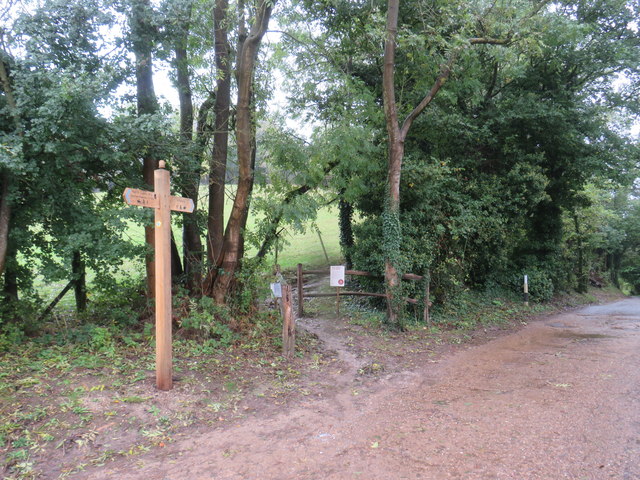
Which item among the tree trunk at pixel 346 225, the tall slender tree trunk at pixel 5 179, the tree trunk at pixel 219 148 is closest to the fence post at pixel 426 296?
the tree trunk at pixel 346 225

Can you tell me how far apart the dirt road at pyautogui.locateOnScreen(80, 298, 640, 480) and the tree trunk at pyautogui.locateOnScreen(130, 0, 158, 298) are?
4.31 m

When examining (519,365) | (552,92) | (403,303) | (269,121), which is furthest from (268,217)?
(552,92)

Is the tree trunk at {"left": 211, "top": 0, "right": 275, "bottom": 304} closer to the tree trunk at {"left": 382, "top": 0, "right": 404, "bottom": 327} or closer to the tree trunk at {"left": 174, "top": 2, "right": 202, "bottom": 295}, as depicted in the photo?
the tree trunk at {"left": 174, "top": 2, "right": 202, "bottom": 295}

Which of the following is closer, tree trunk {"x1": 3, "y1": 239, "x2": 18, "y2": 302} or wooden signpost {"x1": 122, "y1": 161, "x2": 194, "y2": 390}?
wooden signpost {"x1": 122, "y1": 161, "x2": 194, "y2": 390}

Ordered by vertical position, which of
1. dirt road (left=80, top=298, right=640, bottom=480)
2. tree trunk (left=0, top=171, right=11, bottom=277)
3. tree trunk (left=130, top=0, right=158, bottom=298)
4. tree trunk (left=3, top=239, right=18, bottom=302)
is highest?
tree trunk (left=130, top=0, right=158, bottom=298)

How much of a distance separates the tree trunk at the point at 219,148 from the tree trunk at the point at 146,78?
1.32 meters

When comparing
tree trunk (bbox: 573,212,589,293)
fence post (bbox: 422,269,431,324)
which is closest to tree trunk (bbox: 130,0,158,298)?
fence post (bbox: 422,269,431,324)

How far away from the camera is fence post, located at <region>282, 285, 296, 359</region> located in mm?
8336

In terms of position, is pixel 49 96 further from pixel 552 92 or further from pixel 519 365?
pixel 552 92

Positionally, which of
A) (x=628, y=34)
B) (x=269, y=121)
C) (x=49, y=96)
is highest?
(x=628, y=34)

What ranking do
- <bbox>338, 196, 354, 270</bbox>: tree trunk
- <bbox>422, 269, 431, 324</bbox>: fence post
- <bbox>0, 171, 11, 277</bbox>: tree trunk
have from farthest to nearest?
1. <bbox>338, 196, 354, 270</bbox>: tree trunk
2. <bbox>422, 269, 431, 324</bbox>: fence post
3. <bbox>0, 171, 11, 277</bbox>: tree trunk

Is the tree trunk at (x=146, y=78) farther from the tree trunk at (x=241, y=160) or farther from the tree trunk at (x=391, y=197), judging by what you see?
the tree trunk at (x=391, y=197)

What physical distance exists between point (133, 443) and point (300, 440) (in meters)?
1.82

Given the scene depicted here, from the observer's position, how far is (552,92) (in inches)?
631
